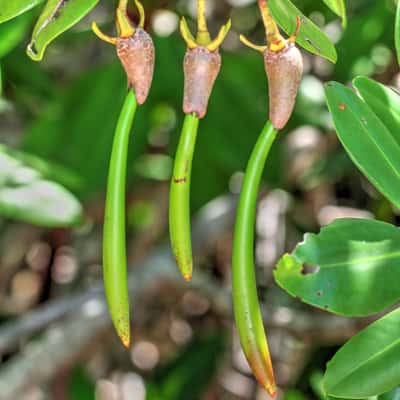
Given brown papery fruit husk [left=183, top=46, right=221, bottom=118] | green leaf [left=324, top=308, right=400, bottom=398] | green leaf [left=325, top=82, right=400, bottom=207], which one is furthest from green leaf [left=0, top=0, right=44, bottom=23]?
green leaf [left=324, top=308, right=400, bottom=398]

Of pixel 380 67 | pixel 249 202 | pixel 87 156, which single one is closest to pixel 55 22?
pixel 249 202

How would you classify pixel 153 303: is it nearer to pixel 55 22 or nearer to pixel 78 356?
pixel 78 356

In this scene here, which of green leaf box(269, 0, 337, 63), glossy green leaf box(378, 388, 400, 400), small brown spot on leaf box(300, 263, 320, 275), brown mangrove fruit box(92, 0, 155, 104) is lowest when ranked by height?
glossy green leaf box(378, 388, 400, 400)

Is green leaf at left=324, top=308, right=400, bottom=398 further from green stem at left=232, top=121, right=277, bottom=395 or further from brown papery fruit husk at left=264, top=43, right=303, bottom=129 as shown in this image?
brown papery fruit husk at left=264, top=43, right=303, bottom=129

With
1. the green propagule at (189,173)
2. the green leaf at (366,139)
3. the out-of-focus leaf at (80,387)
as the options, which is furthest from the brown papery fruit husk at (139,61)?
the out-of-focus leaf at (80,387)

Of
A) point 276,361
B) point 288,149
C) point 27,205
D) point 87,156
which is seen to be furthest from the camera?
point 276,361

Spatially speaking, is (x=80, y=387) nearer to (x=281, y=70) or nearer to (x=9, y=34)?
(x=9, y=34)

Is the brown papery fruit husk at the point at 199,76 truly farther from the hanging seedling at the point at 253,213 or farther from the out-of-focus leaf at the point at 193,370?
the out-of-focus leaf at the point at 193,370
